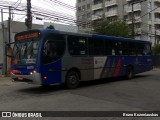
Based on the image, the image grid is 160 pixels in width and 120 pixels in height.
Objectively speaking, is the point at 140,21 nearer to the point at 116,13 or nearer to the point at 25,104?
the point at 116,13

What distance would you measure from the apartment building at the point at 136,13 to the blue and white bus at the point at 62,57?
129 feet

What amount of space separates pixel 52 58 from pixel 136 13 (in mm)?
55668

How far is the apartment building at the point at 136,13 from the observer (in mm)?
62062

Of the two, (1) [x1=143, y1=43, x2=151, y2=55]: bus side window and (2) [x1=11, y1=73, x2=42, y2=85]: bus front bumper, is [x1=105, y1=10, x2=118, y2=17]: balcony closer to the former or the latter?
(1) [x1=143, y1=43, x2=151, y2=55]: bus side window

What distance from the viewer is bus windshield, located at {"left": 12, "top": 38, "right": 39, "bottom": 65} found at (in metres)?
12.2

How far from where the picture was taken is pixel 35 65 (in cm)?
1191

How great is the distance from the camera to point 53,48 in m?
12.5

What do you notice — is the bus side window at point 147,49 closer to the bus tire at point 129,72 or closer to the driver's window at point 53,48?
the bus tire at point 129,72

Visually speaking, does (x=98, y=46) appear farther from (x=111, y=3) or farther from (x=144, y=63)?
(x=111, y=3)

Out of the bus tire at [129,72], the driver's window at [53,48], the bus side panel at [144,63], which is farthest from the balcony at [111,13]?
the driver's window at [53,48]

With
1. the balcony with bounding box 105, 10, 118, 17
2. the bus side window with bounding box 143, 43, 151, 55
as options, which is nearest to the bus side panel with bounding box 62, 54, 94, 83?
the bus side window with bounding box 143, 43, 151, 55

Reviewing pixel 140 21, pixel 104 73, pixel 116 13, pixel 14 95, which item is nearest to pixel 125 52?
pixel 104 73

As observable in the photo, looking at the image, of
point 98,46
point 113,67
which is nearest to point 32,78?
point 98,46

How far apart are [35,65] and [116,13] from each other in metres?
59.6
